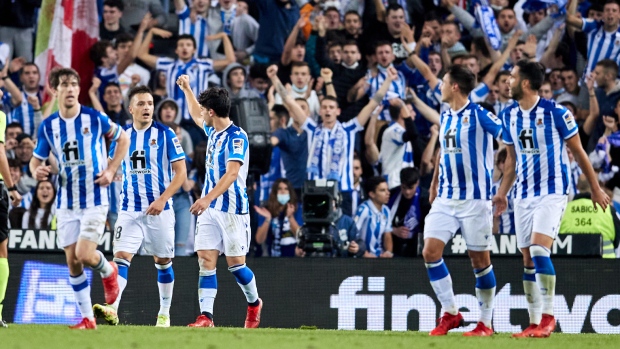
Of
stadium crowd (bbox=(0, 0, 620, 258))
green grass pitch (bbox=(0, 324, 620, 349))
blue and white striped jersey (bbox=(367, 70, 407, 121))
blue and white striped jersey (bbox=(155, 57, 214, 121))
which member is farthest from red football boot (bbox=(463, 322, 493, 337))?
blue and white striped jersey (bbox=(155, 57, 214, 121))

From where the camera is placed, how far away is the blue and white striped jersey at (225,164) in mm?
10508

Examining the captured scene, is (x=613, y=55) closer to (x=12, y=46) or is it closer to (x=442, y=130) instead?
(x=442, y=130)

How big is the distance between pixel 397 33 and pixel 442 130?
696cm

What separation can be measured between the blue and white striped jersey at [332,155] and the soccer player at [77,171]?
19.5ft

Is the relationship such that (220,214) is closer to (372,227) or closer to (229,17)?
(372,227)

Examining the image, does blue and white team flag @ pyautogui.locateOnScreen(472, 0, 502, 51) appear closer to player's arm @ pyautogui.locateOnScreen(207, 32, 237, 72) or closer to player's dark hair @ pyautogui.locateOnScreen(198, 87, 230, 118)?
player's arm @ pyautogui.locateOnScreen(207, 32, 237, 72)

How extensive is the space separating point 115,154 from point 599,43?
30.4 feet

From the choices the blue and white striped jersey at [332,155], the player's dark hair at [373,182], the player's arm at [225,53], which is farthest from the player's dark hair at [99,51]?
the player's dark hair at [373,182]

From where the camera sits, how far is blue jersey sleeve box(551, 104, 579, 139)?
374 inches

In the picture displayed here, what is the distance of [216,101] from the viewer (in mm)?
10633

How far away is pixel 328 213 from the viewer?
1307cm

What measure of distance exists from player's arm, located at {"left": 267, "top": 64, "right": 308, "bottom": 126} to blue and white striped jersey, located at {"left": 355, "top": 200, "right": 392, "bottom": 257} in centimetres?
173

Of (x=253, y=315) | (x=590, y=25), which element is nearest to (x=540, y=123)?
(x=253, y=315)

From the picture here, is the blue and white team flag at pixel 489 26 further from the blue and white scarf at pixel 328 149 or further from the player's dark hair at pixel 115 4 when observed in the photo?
the player's dark hair at pixel 115 4
